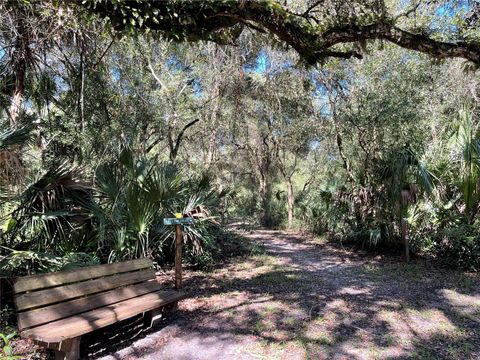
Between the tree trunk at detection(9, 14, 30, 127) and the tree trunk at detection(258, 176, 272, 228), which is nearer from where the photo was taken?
the tree trunk at detection(9, 14, 30, 127)

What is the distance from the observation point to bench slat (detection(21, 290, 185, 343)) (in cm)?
296

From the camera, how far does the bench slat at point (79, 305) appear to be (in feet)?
10.1

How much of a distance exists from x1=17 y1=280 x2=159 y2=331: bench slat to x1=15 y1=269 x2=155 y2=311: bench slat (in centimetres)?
5

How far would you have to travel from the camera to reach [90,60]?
704 centimetres

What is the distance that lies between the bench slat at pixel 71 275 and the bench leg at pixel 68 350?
1.89ft

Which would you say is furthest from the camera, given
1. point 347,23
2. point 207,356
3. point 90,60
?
point 90,60

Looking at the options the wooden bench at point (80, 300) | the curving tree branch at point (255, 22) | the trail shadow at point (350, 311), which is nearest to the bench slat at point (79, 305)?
the wooden bench at point (80, 300)

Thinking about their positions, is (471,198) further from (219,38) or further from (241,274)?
(219,38)

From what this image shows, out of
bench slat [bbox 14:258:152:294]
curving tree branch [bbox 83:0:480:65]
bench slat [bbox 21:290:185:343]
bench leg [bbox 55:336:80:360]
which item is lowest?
bench leg [bbox 55:336:80:360]

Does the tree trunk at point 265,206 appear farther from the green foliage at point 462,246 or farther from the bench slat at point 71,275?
the bench slat at point 71,275

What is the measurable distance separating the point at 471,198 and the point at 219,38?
5.17 meters

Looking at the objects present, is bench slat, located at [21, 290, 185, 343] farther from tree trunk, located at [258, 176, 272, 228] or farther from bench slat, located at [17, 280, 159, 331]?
tree trunk, located at [258, 176, 272, 228]

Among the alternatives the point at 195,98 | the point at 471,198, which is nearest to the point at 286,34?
the point at 471,198

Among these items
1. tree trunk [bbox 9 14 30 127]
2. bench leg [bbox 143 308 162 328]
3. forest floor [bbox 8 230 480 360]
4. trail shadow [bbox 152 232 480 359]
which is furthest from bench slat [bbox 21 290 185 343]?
tree trunk [bbox 9 14 30 127]
